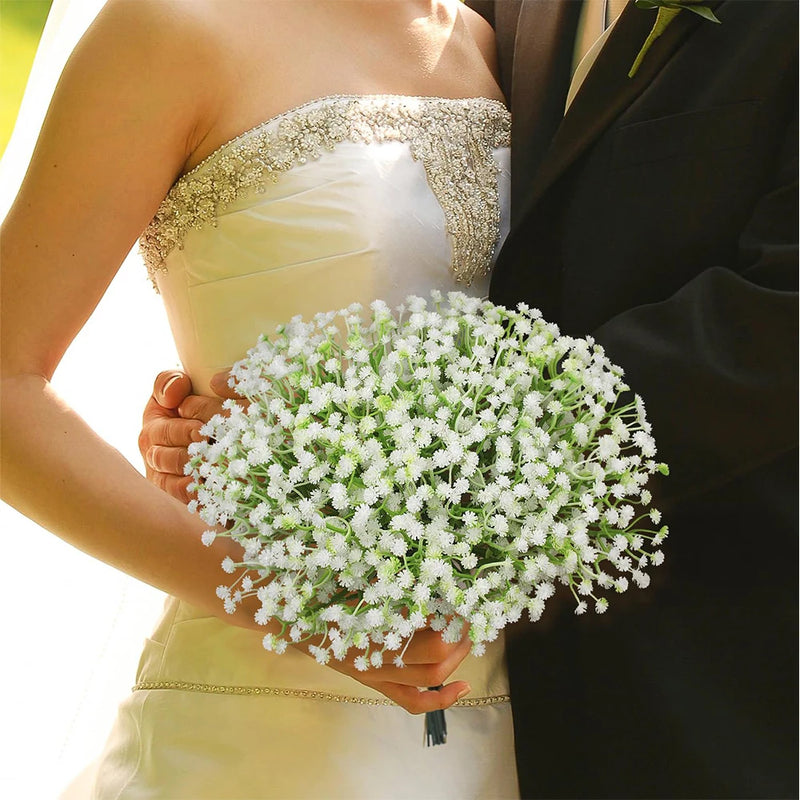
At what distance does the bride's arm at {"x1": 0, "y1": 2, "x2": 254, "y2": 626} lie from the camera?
1.45 metres

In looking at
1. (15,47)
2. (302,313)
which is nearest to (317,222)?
(302,313)

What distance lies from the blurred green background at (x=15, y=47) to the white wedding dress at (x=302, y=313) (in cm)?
69

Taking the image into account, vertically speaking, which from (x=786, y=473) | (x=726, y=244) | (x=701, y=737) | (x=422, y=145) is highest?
(x=422, y=145)

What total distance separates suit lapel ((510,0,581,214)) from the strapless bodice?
0.43ft

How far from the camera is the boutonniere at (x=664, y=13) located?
1482 mm

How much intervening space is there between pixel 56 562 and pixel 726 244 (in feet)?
6.15

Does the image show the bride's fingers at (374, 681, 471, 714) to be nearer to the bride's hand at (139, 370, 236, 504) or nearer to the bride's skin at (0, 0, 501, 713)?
the bride's skin at (0, 0, 501, 713)

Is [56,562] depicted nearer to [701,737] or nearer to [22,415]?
[22,415]

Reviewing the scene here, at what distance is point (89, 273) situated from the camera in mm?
1495

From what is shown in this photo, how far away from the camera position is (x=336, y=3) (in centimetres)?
181

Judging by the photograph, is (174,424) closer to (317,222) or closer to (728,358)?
(317,222)

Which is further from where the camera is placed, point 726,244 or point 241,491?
point 726,244

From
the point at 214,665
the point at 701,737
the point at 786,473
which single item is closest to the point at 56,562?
the point at 214,665

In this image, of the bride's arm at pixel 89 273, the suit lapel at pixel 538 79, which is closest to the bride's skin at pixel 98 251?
the bride's arm at pixel 89 273
